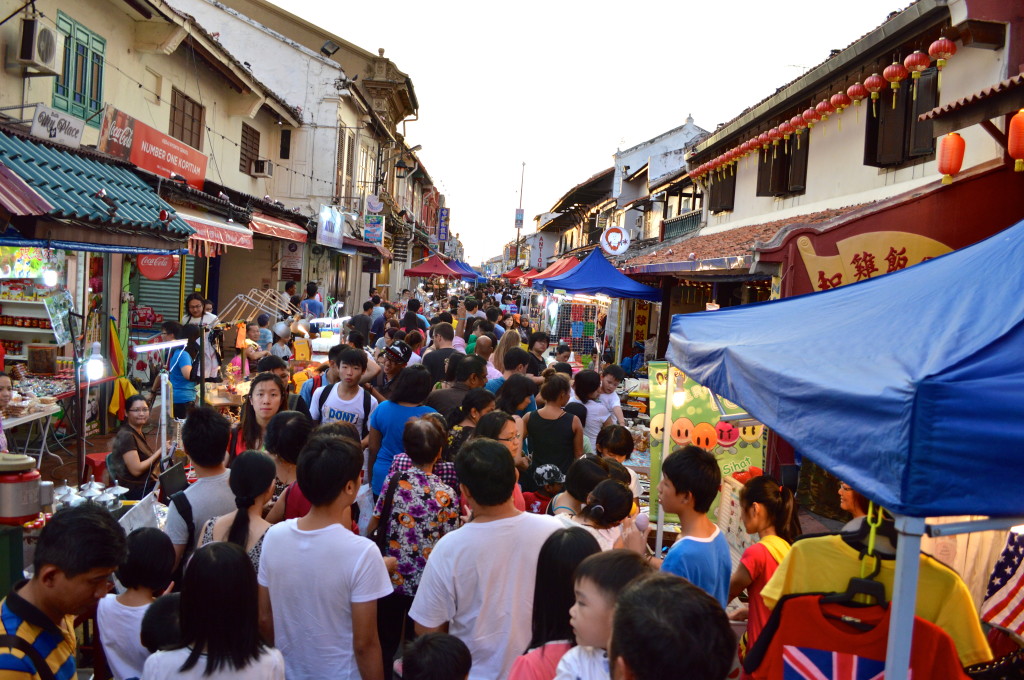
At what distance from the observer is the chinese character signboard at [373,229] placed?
25125mm

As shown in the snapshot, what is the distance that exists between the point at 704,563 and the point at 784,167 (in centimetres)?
1134

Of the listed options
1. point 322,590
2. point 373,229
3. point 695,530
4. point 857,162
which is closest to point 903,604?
point 695,530

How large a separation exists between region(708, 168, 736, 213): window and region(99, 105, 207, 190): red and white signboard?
10582 mm

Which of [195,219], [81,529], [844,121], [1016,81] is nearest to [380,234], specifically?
[195,219]

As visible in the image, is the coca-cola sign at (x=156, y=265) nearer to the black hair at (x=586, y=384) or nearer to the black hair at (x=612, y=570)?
the black hair at (x=586, y=384)

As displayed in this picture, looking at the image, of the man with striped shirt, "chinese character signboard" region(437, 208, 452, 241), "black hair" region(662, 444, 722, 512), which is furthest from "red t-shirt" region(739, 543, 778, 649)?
"chinese character signboard" region(437, 208, 452, 241)

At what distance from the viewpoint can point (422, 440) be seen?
4.00m

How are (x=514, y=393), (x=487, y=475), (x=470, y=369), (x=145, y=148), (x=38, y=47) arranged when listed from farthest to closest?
(x=145, y=148)
(x=38, y=47)
(x=470, y=369)
(x=514, y=393)
(x=487, y=475)

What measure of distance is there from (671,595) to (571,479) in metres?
2.12

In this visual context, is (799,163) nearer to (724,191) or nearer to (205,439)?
(724,191)

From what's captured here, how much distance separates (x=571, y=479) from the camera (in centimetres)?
395

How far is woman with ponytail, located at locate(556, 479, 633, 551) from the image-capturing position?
3555mm

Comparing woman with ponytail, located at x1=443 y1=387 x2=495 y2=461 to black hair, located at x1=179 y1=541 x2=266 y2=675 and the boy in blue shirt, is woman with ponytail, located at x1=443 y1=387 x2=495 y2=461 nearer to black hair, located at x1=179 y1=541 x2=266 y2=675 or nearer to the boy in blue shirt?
the boy in blue shirt

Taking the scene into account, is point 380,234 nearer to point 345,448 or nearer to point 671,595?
point 345,448
